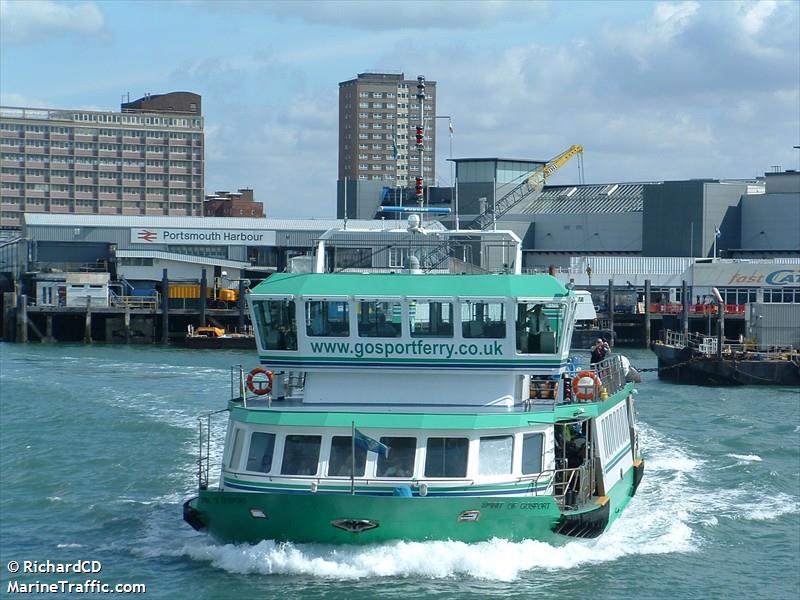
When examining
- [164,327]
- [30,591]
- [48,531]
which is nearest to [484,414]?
[30,591]

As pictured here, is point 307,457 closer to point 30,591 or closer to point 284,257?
point 30,591

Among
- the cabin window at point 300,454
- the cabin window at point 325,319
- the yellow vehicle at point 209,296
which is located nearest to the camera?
the cabin window at point 300,454

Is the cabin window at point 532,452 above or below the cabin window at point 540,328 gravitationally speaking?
below

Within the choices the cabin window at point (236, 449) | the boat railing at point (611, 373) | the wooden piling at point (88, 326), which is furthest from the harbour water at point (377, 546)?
the wooden piling at point (88, 326)

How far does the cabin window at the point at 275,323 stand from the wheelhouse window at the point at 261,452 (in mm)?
1806

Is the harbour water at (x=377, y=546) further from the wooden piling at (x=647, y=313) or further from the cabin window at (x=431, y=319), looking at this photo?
the wooden piling at (x=647, y=313)

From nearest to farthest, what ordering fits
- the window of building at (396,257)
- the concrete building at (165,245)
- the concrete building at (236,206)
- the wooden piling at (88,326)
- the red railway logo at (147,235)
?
the window of building at (396,257), the wooden piling at (88,326), the concrete building at (165,245), the red railway logo at (147,235), the concrete building at (236,206)

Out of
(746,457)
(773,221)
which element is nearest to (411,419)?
(746,457)

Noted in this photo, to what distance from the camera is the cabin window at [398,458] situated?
1953cm

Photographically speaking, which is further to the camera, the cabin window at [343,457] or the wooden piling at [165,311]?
the wooden piling at [165,311]

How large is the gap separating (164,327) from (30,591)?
57.5m

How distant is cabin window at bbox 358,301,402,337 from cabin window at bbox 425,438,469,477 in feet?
7.10

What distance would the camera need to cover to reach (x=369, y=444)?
19.4 metres

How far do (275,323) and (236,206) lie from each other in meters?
120
